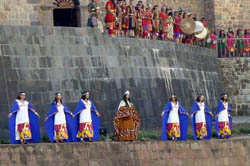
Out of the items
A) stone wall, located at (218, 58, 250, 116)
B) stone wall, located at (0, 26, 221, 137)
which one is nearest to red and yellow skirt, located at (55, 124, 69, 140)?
stone wall, located at (0, 26, 221, 137)

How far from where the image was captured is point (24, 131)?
79.6ft

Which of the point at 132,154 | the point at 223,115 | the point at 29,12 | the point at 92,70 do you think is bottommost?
the point at 223,115

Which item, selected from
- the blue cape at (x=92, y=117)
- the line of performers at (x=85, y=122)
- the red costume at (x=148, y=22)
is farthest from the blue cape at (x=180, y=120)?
the red costume at (x=148, y=22)

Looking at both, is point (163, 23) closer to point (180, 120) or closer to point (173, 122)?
point (180, 120)

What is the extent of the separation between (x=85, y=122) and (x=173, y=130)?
8.31 feet

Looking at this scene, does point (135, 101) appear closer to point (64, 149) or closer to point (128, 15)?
point (128, 15)

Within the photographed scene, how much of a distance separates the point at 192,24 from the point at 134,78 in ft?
20.2

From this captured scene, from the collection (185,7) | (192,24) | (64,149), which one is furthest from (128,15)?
(185,7)

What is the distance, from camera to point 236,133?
2994 centimetres

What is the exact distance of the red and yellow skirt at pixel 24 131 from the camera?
79.4ft

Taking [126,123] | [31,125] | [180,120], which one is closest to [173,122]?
[180,120]

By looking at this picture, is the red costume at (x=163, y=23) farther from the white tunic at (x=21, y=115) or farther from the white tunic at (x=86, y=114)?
the white tunic at (x=21, y=115)

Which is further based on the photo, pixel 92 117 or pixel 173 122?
pixel 173 122

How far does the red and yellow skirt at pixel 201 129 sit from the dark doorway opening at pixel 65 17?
31.6 ft
